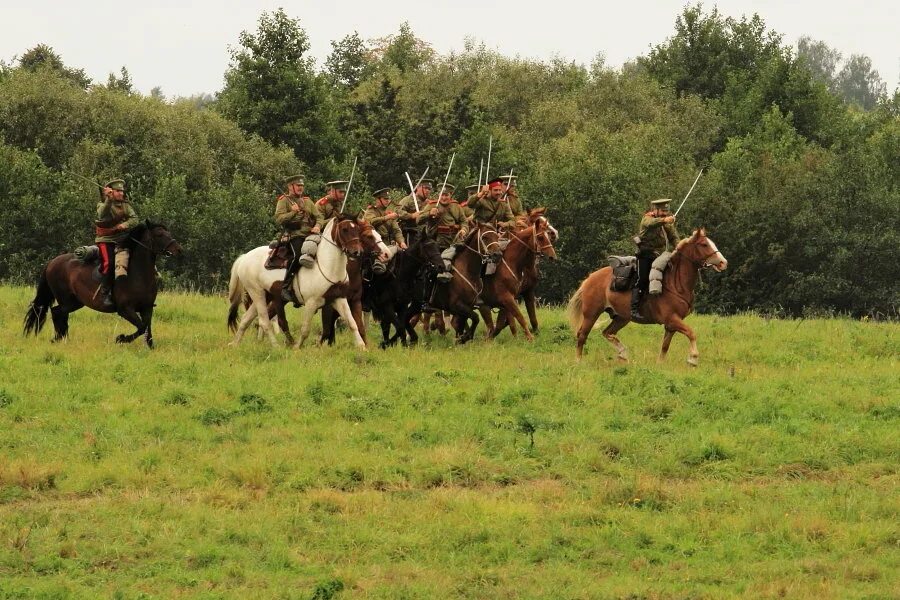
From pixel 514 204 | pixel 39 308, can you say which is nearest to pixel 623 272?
pixel 514 204

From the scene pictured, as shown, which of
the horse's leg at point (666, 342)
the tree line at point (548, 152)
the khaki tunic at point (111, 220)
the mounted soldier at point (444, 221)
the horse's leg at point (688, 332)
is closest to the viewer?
the horse's leg at point (688, 332)

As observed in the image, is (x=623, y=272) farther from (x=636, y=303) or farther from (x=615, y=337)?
(x=615, y=337)

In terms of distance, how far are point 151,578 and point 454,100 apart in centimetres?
6517

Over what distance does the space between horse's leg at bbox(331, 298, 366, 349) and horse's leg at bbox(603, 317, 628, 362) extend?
15.6ft

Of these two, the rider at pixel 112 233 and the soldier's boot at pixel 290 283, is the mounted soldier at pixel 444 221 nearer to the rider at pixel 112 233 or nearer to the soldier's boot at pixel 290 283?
the soldier's boot at pixel 290 283

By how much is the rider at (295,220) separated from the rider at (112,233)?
2919 mm

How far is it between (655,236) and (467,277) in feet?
14.1

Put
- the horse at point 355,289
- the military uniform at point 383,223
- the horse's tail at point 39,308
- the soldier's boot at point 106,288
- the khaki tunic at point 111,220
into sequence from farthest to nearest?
the military uniform at point 383,223
the horse's tail at point 39,308
the horse at point 355,289
the khaki tunic at point 111,220
the soldier's boot at point 106,288

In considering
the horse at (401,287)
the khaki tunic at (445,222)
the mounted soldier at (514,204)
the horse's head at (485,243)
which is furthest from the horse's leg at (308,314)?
the mounted soldier at (514,204)

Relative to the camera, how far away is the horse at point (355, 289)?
2739 centimetres

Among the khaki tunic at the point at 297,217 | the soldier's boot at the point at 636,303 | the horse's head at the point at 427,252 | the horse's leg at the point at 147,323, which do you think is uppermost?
the khaki tunic at the point at 297,217

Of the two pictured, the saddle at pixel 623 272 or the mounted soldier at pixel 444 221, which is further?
the mounted soldier at pixel 444 221

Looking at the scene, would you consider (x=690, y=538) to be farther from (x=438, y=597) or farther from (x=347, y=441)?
(x=347, y=441)

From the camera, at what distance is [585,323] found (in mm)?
27406
